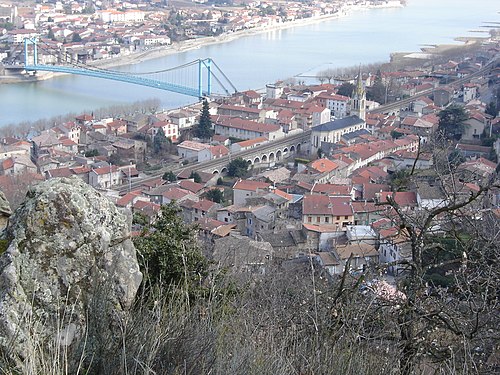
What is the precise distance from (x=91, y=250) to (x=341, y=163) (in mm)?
6116

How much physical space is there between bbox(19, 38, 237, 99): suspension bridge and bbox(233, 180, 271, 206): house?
6.02 m

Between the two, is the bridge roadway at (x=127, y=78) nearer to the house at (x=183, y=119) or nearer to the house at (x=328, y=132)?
the house at (x=183, y=119)

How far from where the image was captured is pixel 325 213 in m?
5.01

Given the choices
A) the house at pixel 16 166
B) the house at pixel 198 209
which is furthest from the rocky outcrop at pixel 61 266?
the house at pixel 16 166

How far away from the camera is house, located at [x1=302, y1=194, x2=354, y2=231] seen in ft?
16.5

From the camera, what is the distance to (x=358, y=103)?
9375 millimetres

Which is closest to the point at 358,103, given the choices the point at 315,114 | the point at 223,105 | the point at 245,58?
the point at 315,114

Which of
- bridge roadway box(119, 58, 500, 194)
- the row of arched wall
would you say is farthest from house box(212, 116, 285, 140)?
the row of arched wall

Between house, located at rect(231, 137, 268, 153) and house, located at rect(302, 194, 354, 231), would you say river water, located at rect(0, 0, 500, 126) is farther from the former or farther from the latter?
house, located at rect(302, 194, 354, 231)

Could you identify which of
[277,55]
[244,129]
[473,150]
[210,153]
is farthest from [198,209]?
[277,55]

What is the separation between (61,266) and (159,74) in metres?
13.4

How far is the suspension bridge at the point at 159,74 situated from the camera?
39.0 feet

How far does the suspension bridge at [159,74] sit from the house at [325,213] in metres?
6.86

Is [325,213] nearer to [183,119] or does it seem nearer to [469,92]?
[183,119]
